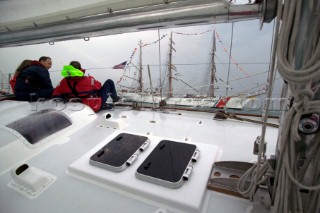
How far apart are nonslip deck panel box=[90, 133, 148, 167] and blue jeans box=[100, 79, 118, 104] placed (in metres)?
1.23

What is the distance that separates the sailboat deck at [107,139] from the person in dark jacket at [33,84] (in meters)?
0.49

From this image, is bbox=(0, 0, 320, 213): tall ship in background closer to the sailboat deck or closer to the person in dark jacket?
the sailboat deck

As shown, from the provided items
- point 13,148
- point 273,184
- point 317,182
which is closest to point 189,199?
point 273,184

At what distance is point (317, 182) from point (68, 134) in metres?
1.73

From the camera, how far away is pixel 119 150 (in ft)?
3.82

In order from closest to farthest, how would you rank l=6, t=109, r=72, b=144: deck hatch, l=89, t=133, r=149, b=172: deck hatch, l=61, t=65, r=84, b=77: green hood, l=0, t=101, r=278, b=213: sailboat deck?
l=0, t=101, r=278, b=213: sailboat deck < l=89, t=133, r=149, b=172: deck hatch < l=6, t=109, r=72, b=144: deck hatch < l=61, t=65, r=84, b=77: green hood

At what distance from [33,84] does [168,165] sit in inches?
98.5

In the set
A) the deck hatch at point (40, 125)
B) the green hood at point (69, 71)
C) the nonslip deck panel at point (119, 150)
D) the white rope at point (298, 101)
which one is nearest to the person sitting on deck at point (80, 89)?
the green hood at point (69, 71)

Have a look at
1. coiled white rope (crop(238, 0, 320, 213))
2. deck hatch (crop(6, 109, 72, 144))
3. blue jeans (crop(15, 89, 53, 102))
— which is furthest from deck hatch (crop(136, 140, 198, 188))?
blue jeans (crop(15, 89, 53, 102))

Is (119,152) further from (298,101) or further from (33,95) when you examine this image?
(33,95)

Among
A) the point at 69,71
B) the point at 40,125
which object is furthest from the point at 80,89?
the point at 40,125

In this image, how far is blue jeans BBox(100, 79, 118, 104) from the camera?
2.44 metres

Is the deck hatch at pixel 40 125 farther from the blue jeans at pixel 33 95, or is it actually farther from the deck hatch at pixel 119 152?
the blue jeans at pixel 33 95

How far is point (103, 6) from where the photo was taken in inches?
56.4
